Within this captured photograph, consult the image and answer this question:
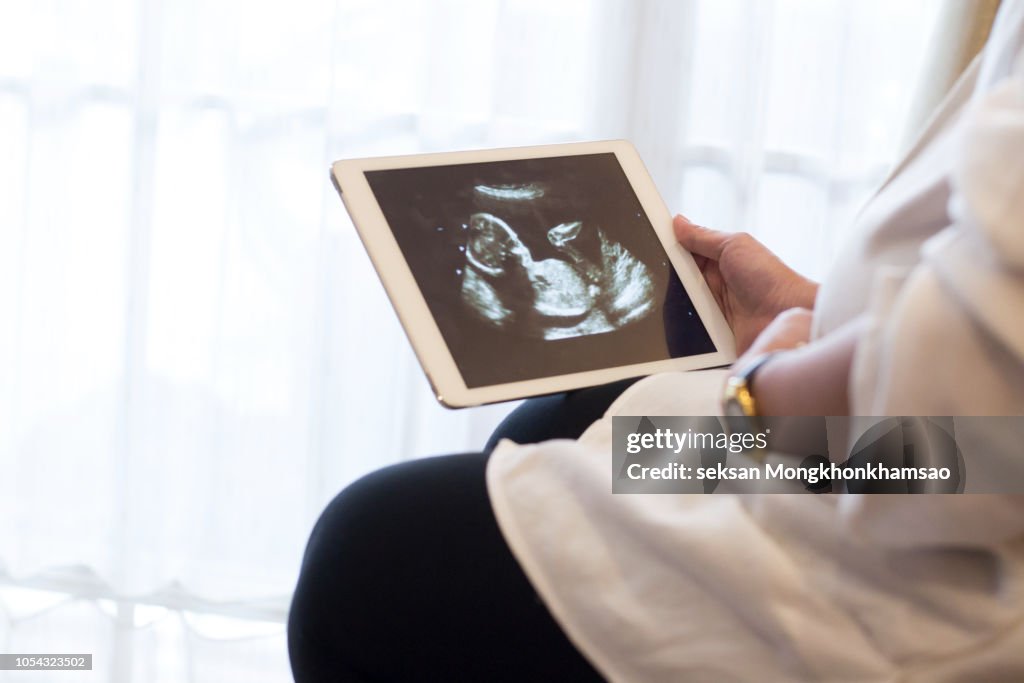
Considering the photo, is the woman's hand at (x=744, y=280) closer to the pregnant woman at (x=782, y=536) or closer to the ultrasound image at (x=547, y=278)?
the ultrasound image at (x=547, y=278)

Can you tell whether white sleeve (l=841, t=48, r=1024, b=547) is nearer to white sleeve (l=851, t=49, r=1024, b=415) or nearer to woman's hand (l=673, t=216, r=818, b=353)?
white sleeve (l=851, t=49, r=1024, b=415)

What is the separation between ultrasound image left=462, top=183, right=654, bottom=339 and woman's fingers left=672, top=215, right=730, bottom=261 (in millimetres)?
55

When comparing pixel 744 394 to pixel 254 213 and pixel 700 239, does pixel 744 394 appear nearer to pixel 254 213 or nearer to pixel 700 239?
pixel 700 239

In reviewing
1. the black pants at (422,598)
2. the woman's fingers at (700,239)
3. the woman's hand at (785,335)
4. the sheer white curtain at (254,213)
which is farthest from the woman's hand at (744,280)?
the sheer white curtain at (254,213)

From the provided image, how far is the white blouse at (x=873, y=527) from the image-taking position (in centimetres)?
44

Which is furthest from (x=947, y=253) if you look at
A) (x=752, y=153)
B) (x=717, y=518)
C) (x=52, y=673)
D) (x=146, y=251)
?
(x=52, y=673)

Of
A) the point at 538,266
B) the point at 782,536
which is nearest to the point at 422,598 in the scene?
the point at 782,536

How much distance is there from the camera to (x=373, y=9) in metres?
1.41

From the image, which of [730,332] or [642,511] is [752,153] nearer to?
[730,332]

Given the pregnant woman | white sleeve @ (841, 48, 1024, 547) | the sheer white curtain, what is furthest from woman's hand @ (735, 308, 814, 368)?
the sheer white curtain

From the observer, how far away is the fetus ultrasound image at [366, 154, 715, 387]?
72 cm

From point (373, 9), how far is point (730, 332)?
2.76ft

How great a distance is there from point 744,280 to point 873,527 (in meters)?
0.39

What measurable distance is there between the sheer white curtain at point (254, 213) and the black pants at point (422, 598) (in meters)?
0.88
